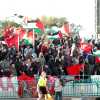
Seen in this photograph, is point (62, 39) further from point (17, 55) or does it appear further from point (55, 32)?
point (17, 55)

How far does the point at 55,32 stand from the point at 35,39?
1.03m

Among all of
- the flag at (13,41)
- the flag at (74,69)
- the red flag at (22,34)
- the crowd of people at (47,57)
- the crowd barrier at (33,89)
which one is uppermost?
the red flag at (22,34)

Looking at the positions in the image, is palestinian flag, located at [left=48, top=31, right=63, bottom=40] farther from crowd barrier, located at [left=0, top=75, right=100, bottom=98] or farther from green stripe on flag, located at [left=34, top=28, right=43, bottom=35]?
crowd barrier, located at [left=0, top=75, right=100, bottom=98]

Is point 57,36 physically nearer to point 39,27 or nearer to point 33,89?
point 39,27

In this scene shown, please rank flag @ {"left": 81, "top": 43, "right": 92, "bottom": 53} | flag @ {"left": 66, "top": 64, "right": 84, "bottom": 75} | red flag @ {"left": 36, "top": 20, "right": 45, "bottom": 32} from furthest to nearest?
flag @ {"left": 81, "top": 43, "right": 92, "bottom": 53} → red flag @ {"left": 36, "top": 20, "right": 45, "bottom": 32} → flag @ {"left": 66, "top": 64, "right": 84, "bottom": 75}

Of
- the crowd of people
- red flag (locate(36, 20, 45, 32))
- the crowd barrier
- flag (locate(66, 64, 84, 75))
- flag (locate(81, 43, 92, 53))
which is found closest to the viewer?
the crowd barrier

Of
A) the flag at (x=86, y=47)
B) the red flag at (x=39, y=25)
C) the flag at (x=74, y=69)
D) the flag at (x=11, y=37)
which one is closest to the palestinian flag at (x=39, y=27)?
the red flag at (x=39, y=25)

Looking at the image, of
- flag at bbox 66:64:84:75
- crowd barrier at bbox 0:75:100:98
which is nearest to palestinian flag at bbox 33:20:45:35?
flag at bbox 66:64:84:75

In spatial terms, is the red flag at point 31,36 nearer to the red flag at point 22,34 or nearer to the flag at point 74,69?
the red flag at point 22,34

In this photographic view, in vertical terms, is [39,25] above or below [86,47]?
above

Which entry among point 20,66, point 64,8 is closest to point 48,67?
point 20,66

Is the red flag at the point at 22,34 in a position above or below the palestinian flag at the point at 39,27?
below

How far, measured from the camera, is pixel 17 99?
74.1ft

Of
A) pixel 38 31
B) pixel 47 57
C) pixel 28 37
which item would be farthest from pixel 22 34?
pixel 47 57
